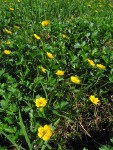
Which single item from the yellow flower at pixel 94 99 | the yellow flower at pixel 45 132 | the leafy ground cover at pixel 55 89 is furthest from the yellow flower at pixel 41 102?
the yellow flower at pixel 94 99

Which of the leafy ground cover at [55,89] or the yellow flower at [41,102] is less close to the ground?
the yellow flower at [41,102]

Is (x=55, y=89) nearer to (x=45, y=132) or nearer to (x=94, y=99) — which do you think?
(x=94, y=99)

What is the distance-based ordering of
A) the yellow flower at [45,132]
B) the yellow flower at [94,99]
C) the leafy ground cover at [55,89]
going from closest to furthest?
the yellow flower at [45,132] → the leafy ground cover at [55,89] → the yellow flower at [94,99]

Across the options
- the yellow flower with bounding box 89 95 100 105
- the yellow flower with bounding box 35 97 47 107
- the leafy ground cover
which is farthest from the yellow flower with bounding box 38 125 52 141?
the yellow flower with bounding box 89 95 100 105

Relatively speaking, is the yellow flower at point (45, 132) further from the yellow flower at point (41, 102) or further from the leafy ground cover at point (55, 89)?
the yellow flower at point (41, 102)

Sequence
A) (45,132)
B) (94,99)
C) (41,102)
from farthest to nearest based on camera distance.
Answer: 1. (94,99)
2. (41,102)
3. (45,132)

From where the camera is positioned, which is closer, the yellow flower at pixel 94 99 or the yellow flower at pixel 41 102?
the yellow flower at pixel 41 102

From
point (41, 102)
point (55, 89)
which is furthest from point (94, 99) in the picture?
point (41, 102)

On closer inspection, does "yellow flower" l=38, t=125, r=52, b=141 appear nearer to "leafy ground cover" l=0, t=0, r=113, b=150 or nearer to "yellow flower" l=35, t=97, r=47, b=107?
"leafy ground cover" l=0, t=0, r=113, b=150
